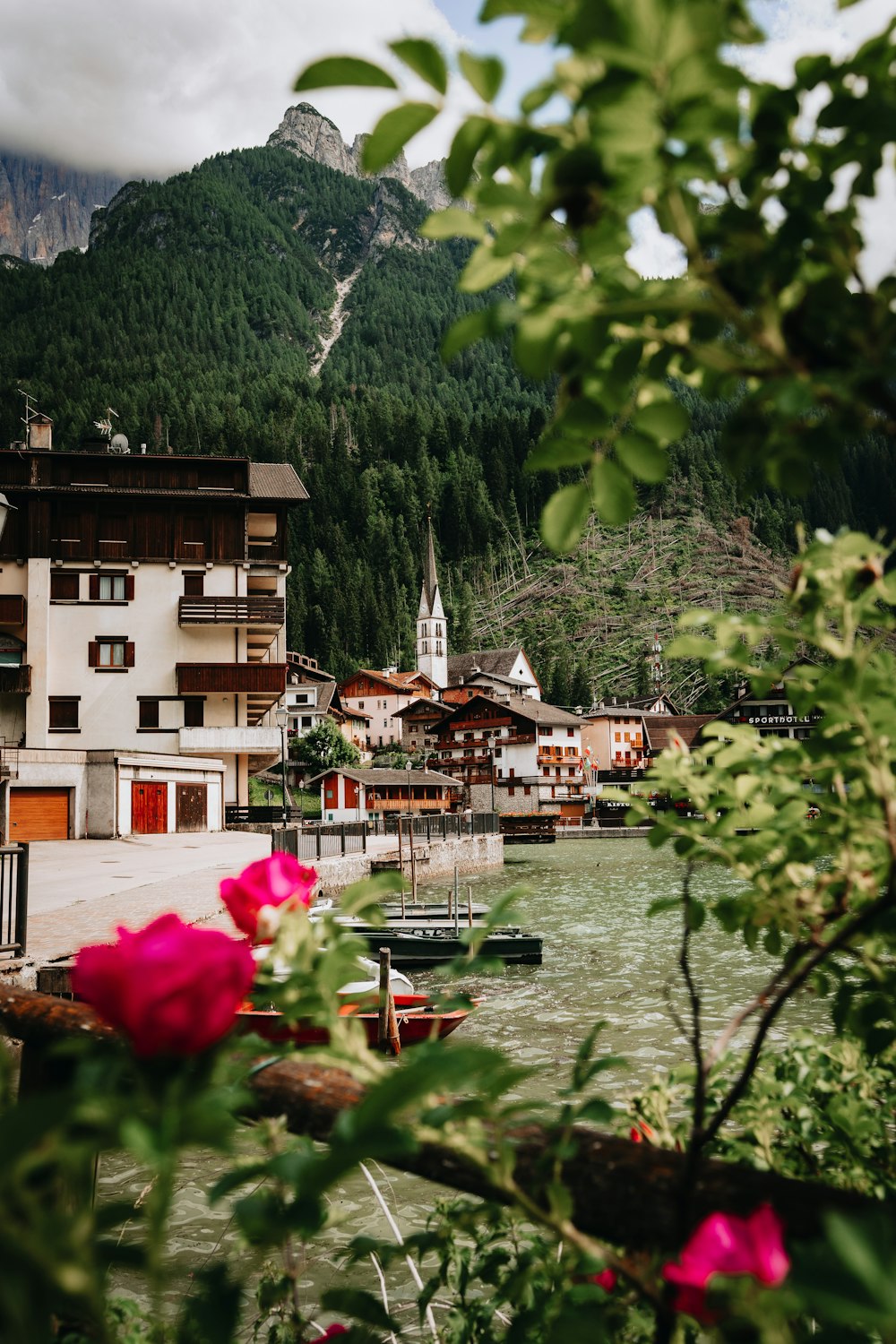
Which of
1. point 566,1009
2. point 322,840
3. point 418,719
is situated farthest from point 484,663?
point 566,1009

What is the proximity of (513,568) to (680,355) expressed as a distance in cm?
18988

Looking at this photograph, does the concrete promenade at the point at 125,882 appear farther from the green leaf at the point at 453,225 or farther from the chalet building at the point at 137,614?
the chalet building at the point at 137,614

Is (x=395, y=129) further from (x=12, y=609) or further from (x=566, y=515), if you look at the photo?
(x=12, y=609)

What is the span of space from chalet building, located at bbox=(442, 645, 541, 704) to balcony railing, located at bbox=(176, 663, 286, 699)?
6800 centimetres

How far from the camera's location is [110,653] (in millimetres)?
42406

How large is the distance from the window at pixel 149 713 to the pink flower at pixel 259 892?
139 ft

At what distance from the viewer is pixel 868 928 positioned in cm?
135

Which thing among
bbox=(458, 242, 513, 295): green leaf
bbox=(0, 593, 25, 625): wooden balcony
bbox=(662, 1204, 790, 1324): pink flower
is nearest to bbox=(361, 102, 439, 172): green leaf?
bbox=(458, 242, 513, 295): green leaf

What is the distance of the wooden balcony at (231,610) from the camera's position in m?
42.1

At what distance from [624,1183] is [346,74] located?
1319 millimetres

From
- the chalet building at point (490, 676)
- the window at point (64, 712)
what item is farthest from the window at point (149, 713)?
the chalet building at point (490, 676)

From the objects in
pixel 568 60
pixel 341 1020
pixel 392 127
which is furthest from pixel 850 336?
pixel 341 1020

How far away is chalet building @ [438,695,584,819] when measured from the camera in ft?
268

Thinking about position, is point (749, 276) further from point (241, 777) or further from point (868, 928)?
point (241, 777)
